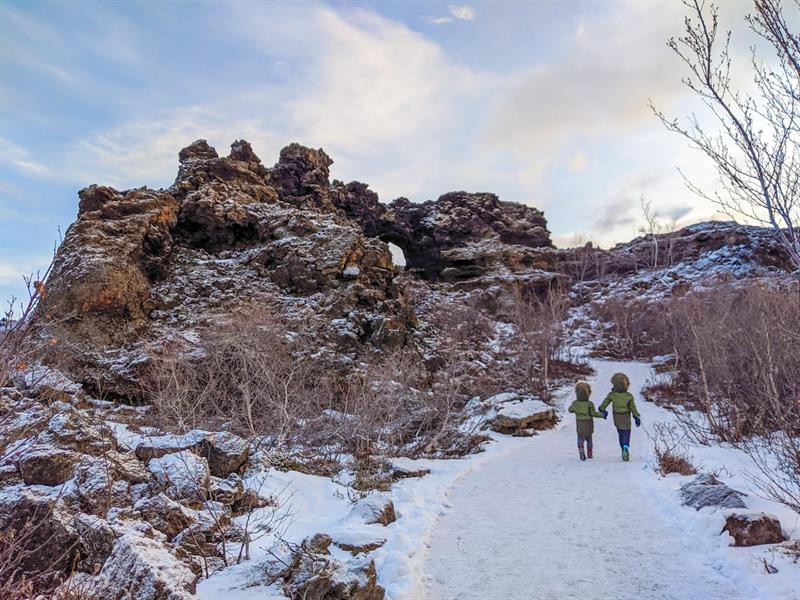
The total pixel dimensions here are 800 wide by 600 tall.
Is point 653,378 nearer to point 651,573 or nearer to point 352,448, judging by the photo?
point 352,448

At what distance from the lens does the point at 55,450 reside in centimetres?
546

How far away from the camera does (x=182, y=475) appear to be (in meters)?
5.89

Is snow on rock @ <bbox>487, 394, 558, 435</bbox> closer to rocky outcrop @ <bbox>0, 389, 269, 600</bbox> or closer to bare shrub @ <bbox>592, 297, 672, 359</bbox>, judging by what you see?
rocky outcrop @ <bbox>0, 389, 269, 600</bbox>

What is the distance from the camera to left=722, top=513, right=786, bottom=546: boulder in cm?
473

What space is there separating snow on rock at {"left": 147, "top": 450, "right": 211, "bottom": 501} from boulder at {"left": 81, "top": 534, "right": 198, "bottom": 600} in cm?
224

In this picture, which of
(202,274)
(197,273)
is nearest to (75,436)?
(202,274)

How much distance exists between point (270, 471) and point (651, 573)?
18.9 feet

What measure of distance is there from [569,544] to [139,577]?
4496mm

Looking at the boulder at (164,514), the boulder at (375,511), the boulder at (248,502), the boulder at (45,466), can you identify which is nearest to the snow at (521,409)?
the boulder at (375,511)

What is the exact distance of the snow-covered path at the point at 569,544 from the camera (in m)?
4.48

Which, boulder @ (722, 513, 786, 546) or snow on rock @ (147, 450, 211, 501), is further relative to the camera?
snow on rock @ (147, 450, 211, 501)

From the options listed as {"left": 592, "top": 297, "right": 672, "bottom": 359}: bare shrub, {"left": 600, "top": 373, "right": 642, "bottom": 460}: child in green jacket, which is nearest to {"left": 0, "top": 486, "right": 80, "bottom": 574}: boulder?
{"left": 600, "top": 373, "right": 642, "bottom": 460}: child in green jacket

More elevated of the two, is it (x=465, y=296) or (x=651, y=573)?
(x=465, y=296)

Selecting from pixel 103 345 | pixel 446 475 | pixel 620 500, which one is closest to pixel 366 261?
pixel 103 345
